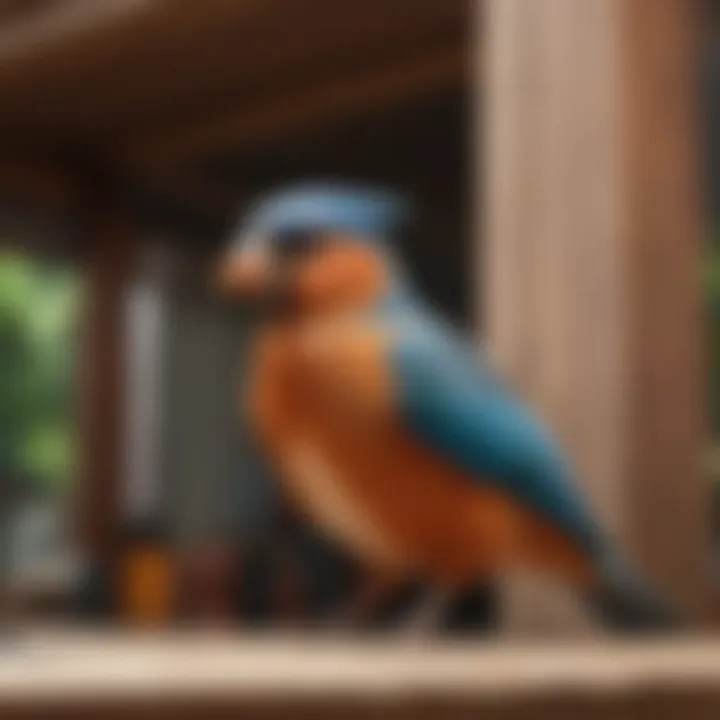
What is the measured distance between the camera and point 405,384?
0.47m

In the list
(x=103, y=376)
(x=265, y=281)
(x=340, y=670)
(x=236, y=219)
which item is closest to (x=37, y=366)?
(x=103, y=376)

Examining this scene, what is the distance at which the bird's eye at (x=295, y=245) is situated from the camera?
502 millimetres

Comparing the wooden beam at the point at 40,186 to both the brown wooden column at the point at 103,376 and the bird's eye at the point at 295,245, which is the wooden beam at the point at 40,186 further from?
the bird's eye at the point at 295,245

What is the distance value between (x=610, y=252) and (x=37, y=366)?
40cm

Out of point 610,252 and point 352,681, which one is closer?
point 352,681

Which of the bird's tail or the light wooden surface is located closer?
the light wooden surface

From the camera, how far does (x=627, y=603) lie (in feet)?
1.58

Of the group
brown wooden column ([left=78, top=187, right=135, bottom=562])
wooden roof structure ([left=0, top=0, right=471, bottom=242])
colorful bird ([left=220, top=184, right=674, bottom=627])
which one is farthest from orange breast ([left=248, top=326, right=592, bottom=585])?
brown wooden column ([left=78, top=187, right=135, bottom=562])

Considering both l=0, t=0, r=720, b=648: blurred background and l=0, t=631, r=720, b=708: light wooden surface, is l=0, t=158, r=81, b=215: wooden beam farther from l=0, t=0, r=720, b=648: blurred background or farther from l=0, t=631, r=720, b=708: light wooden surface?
l=0, t=631, r=720, b=708: light wooden surface

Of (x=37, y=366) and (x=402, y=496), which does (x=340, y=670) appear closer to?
(x=402, y=496)

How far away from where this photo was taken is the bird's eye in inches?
19.8

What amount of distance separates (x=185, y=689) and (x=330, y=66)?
1.59ft

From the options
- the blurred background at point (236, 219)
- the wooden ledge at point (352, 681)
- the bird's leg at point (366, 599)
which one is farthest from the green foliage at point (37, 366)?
the wooden ledge at point (352, 681)

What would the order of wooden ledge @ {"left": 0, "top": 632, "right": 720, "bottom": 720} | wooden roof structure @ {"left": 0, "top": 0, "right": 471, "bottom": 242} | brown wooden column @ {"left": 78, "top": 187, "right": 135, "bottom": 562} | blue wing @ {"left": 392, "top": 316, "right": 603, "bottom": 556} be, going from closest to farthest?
wooden ledge @ {"left": 0, "top": 632, "right": 720, "bottom": 720} < blue wing @ {"left": 392, "top": 316, "right": 603, "bottom": 556} < wooden roof structure @ {"left": 0, "top": 0, "right": 471, "bottom": 242} < brown wooden column @ {"left": 78, "top": 187, "right": 135, "bottom": 562}
